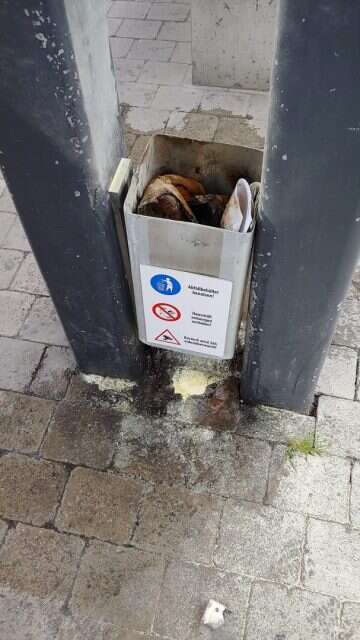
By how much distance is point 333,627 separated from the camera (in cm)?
229

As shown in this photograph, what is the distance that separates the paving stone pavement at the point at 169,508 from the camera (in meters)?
2.36

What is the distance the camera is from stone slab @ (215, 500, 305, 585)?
2.44m

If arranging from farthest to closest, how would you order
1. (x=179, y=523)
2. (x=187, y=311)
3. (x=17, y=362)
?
(x=17, y=362) < (x=179, y=523) < (x=187, y=311)

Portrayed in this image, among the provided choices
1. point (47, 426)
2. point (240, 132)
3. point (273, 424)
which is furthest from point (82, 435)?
point (240, 132)

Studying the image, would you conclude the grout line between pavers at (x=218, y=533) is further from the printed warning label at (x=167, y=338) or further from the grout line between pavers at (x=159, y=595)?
the printed warning label at (x=167, y=338)

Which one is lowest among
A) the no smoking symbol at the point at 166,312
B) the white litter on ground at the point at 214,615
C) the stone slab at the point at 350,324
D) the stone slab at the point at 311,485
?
the white litter on ground at the point at 214,615

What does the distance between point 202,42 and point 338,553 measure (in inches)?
164

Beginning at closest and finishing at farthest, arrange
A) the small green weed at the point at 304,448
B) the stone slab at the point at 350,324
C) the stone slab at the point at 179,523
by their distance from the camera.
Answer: the stone slab at the point at 179,523
the small green weed at the point at 304,448
the stone slab at the point at 350,324

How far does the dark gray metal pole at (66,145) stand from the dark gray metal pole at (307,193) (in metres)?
0.60

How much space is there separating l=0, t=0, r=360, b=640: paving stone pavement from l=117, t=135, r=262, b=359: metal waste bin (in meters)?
0.64

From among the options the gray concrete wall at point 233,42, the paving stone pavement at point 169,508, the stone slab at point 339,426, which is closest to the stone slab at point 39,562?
the paving stone pavement at point 169,508

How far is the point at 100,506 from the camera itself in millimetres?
2643

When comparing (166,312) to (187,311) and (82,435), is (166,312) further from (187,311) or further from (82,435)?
(82,435)

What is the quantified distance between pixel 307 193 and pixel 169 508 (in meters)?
1.68
